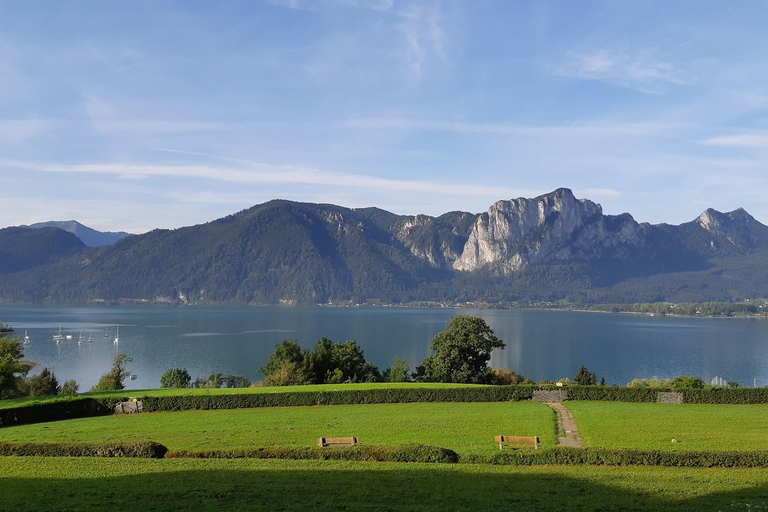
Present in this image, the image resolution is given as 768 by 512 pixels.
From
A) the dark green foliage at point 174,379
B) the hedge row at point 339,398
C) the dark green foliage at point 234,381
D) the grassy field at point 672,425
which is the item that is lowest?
the dark green foliage at point 234,381

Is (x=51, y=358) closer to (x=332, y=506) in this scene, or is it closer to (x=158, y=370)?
(x=158, y=370)

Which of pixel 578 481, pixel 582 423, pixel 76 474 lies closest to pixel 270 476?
pixel 76 474

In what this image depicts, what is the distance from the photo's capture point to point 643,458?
20.3 m

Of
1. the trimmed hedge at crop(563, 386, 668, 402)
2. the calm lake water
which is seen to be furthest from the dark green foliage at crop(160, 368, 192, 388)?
the trimmed hedge at crop(563, 386, 668, 402)

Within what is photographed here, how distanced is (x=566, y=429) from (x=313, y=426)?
41.7 ft

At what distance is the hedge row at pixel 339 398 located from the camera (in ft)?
135

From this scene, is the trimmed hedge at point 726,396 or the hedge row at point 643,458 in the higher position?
the hedge row at point 643,458

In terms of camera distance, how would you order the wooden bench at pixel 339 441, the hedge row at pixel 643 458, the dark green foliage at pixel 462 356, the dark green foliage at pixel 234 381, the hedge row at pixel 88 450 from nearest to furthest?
A: the hedge row at pixel 643 458 → the hedge row at pixel 88 450 → the wooden bench at pixel 339 441 → the dark green foliage at pixel 462 356 → the dark green foliage at pixel 234 381

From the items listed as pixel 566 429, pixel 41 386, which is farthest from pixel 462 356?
pixel 41 386

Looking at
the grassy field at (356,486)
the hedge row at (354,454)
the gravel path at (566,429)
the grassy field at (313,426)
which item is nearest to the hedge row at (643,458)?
the grassy field at (356,486)

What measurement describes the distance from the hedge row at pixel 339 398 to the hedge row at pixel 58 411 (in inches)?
108

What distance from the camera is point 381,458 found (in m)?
20.5

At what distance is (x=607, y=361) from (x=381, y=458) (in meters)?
116

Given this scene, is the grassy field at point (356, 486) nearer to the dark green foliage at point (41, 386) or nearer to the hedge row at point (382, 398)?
the hedge row at point (382, 398)
